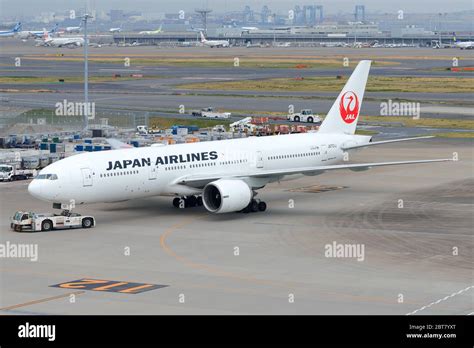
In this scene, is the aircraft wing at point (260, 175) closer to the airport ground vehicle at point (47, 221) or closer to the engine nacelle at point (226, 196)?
the engine nacelle at point (226, 196)

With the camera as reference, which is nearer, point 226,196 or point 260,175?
point 226,196

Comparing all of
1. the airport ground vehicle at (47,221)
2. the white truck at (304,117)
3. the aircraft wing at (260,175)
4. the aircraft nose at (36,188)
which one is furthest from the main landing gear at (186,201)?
the white truck at (304,117)

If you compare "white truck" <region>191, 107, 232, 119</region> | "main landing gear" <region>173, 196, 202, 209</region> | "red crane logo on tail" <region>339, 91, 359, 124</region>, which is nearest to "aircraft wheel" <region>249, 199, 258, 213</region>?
"main landing gear" <region>173, 196, 202, 209</region>

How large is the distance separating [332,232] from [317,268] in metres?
9.65

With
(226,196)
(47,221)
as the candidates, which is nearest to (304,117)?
(226,196)

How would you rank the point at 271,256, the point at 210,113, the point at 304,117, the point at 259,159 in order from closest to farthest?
the point at 271,256 → the point at 259,159 → the point at 304,117 → the point at 210,113

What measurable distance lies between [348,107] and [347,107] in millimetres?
104

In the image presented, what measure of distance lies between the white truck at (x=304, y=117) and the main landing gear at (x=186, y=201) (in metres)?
58.2

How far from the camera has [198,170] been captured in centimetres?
6488

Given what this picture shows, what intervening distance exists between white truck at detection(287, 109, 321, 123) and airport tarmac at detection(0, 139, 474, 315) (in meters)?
46.7

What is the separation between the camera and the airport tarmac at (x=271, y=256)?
41.3m

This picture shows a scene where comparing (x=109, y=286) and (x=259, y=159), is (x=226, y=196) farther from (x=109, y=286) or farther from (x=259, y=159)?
(x=109, y=286)

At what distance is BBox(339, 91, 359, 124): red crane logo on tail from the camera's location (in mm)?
75938
